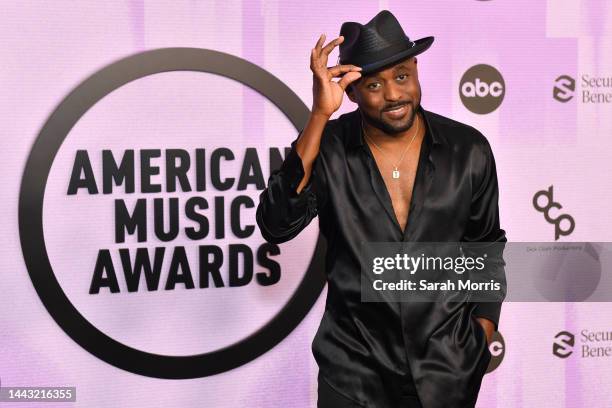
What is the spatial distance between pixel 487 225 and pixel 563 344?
3.82 feet

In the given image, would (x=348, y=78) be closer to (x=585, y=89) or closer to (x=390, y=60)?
(x=390, y=60)

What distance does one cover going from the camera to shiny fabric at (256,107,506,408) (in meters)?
1.70

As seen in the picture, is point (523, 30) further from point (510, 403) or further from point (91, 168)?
point (91, 168)

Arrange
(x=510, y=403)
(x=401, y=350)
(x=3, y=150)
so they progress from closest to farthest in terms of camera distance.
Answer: (x=401, y=350)
(x=3, y=150)
(x=510, y=403)

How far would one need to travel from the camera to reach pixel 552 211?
2.73 m

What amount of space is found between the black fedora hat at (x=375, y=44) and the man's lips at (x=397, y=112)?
0.10 meters

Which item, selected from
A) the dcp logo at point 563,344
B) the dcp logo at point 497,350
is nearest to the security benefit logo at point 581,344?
the dcp logo at point 563,344

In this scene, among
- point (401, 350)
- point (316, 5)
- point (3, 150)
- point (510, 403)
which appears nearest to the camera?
point (401, 350)

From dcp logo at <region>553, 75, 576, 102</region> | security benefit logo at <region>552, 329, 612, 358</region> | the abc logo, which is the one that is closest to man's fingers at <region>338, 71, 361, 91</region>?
the abc logo

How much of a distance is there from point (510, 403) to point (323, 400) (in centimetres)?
127

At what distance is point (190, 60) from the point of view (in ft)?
8.12

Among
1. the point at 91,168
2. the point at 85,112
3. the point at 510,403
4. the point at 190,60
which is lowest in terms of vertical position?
the point at 510,403

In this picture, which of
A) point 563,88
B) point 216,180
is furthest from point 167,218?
point 563,88

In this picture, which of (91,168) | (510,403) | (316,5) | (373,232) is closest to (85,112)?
(91,168)
